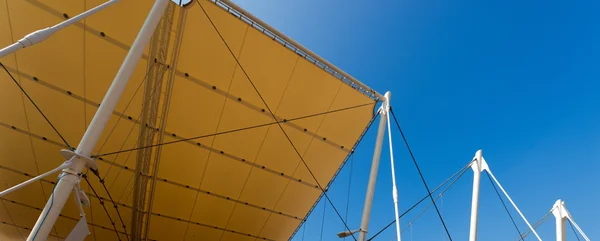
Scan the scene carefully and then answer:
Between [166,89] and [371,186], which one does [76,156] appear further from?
[371,186]

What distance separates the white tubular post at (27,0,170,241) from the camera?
6.61 meters

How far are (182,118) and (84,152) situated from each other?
7844 mm

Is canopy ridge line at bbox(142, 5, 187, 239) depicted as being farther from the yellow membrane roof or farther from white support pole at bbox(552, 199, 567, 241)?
white support pole at bbox(552, 199, 567, 241)

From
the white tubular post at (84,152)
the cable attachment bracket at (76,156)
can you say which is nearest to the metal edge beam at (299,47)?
the white tubular post at (84,152)

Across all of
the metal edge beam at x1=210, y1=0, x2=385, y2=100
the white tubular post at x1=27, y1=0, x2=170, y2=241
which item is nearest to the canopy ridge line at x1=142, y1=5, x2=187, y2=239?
the metal edge beam at x1=210, y1=0, x2=385, y2=100

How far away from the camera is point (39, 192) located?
1789cm

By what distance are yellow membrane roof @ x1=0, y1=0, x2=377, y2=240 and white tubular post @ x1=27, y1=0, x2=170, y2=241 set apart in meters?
4.16

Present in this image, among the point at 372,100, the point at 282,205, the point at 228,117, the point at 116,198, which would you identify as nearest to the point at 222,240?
the point at 282,205

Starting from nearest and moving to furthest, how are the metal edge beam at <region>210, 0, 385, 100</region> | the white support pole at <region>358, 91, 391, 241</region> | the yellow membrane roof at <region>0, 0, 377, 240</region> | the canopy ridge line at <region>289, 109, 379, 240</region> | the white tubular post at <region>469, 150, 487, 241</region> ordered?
Answer: 1. the white support pole at <region>358, 91, 391, 241</region>
2. the metal edge beam at <region>210, 0, 385, 100</region>
3. the yellow membrane roof at <region>0, 0, 377, 240</region>
4. the white tubular post at <region>469, 150, 487, 241</region>
5. the canopy ridge line at <region>289, 109, 379, 240</region>

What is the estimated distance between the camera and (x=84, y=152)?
23.1 ft

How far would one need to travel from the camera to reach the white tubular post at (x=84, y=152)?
6.61 metres

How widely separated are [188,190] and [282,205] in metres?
5.02

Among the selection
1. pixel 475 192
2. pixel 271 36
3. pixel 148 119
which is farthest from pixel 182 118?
pixel 475 192

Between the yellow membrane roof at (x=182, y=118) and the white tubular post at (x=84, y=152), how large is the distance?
4158mm
